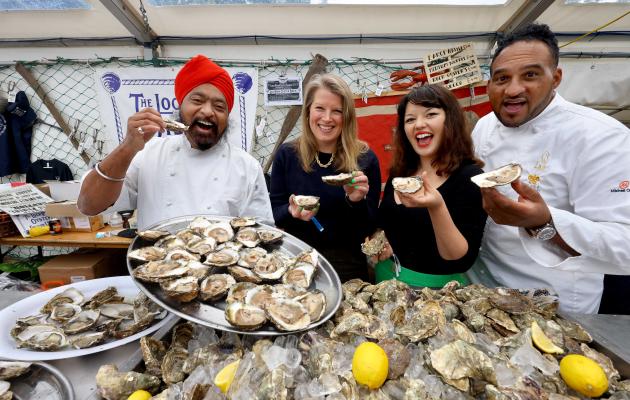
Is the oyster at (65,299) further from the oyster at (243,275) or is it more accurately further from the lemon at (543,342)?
the lemon at (543,342)

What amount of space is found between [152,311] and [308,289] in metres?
0.64

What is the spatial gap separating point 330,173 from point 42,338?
1.73 metres

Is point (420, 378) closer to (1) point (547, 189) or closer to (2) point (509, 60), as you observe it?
(1) point (547, 189)

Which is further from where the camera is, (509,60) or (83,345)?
(509,60)

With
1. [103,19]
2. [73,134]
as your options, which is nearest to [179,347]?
[103,19]

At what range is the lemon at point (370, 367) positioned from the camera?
758 millimetres

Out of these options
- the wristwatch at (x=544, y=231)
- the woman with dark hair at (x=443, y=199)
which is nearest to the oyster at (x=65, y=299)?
the woman with dark hair at (x=443, y=199)

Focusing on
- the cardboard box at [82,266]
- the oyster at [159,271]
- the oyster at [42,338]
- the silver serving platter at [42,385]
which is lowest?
the cardboard box at [82,266]

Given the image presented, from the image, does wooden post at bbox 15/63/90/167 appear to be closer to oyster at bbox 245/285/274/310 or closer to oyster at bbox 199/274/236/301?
oyster at bbox 199/274/236/301

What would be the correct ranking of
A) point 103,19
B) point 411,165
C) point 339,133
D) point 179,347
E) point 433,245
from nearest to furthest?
point 179,347 < point 433,245 < point 411,165 < point 339,133 < point 103,19

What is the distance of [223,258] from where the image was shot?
127 cm

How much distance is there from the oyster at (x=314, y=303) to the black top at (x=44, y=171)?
15.0 ft

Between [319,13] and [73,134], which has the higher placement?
[319,13]

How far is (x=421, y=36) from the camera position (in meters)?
3.53
